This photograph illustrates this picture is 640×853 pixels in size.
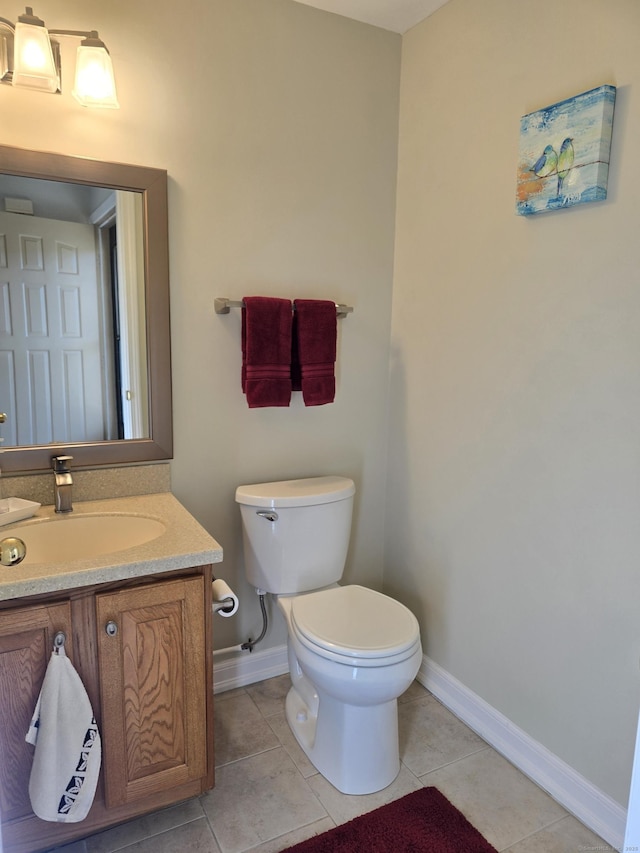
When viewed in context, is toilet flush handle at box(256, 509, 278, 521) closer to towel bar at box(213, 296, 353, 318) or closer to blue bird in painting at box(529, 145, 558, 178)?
towel bar at box(213, 296, 353, 318)

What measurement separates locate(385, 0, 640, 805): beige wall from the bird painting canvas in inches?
1.6

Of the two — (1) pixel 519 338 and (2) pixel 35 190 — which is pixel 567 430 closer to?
(1) pixel 519 338

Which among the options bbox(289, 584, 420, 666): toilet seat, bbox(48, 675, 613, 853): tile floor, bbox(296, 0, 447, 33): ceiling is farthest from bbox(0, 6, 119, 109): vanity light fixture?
bbox(48, 675, 613, 853): tile floor

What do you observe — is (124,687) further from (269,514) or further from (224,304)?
(224,304)

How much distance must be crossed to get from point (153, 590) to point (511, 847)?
120 centimetres

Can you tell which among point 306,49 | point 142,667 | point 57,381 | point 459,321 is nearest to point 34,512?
point 57,381

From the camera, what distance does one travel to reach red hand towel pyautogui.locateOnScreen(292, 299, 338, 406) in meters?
2.08

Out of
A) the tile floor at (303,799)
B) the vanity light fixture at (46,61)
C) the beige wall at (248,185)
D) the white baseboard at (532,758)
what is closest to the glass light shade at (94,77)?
the vanity light fixture at (46,61)

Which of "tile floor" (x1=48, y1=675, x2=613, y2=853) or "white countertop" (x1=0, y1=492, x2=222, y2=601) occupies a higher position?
"white countertop" (x1=0, y1=492, x2=222, y2=601)

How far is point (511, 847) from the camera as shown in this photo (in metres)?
1.59

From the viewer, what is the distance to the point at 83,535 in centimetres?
175

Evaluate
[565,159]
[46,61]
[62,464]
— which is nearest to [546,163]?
[565,159]

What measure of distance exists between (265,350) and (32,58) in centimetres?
103

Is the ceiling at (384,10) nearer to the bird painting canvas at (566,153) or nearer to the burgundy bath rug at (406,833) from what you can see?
the bird painting canvas at (566,153)
